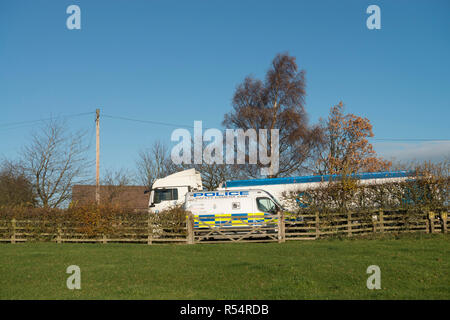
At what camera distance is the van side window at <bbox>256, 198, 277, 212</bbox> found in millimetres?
20500

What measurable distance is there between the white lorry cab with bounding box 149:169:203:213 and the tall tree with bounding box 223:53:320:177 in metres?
10.0

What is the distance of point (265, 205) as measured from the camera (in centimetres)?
2058

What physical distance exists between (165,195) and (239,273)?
46.0 feet

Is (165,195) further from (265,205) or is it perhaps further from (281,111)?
(281,111)

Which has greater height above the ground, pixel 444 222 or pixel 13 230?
pixel 444 222

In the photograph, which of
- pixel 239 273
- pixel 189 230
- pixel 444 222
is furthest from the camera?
pixel 189 230

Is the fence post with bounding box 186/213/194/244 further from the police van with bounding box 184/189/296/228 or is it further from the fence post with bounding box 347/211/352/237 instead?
the fence post with bounding box 347/211/352/237

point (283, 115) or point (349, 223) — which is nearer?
point (349, 223)

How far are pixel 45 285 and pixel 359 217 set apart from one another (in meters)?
14.1

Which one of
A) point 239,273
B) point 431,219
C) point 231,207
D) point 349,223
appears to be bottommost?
point 239,273

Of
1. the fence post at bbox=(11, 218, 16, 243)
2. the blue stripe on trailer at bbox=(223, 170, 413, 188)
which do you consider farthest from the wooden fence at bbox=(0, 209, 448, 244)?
the blue stripe on trailer at bbox=(223, 170, 413, 188)

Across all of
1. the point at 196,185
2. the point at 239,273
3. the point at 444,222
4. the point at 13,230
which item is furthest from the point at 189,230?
the point at 444,222
